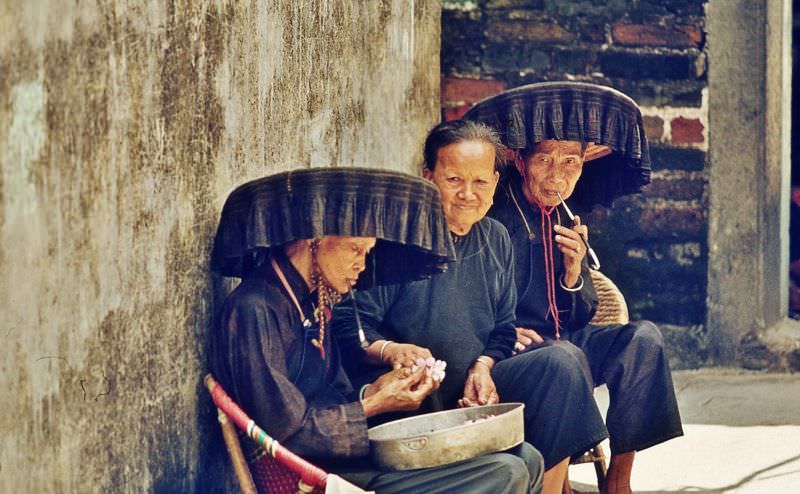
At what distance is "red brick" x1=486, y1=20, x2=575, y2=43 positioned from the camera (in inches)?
246

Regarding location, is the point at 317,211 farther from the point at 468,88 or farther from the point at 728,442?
the point at 468,88

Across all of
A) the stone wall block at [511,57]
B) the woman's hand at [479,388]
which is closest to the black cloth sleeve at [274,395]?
the woman's hand at [479,388]

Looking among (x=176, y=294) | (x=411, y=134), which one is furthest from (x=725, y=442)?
(x=176, y=294)

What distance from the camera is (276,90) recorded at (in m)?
4.11

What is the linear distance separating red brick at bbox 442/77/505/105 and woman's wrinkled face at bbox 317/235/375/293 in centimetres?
272

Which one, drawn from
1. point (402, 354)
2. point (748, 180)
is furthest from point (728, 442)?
point (402, 354)

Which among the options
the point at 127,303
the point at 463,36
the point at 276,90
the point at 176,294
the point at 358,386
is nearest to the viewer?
the point at 127,303

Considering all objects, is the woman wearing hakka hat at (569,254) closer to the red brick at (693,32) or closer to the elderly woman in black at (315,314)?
the elderly woman in black at (315,314)

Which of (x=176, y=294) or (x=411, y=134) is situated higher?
(x=411, y=134)

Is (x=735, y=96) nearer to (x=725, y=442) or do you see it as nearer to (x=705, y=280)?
(x=705, y=280)

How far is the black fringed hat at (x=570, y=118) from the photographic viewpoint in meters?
4.48

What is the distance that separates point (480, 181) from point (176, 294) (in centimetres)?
102

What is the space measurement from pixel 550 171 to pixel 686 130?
81.4 inches

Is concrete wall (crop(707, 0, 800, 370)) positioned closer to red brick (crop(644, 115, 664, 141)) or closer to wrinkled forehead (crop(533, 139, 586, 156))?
red brick (crop(644, 115, 664, 141))
